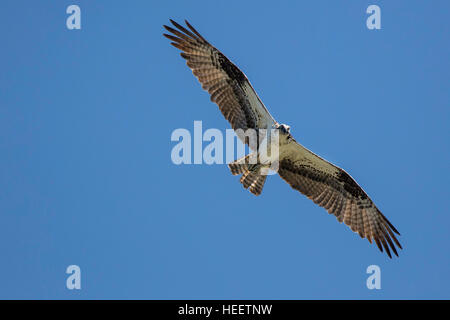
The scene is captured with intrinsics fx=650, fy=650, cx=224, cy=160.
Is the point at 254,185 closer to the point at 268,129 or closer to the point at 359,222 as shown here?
the point at 268,129

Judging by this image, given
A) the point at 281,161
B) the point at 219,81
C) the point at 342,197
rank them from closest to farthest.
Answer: the point at 219,81 → the point at 281,161 → the point at 342,197

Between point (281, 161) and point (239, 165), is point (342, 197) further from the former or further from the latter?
point (239, 165)

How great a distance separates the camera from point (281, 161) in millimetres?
13797

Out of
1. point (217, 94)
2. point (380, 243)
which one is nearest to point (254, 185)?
point (217, 94)

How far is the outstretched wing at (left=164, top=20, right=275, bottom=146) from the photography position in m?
12.9

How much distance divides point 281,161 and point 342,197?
1643mm

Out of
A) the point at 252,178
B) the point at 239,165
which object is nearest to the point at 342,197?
the point at 252,178

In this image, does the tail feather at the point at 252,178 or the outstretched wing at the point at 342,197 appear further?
the outstretched wing at the point at 342,197

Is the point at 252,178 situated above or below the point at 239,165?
below

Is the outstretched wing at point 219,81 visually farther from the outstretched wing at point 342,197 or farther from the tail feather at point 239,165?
the outstretched wing at point 342,197

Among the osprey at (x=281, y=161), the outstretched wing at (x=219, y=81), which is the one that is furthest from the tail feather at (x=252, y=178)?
the outstretched wing at (x=219, y=81)

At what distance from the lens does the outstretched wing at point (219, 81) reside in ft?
42.2
